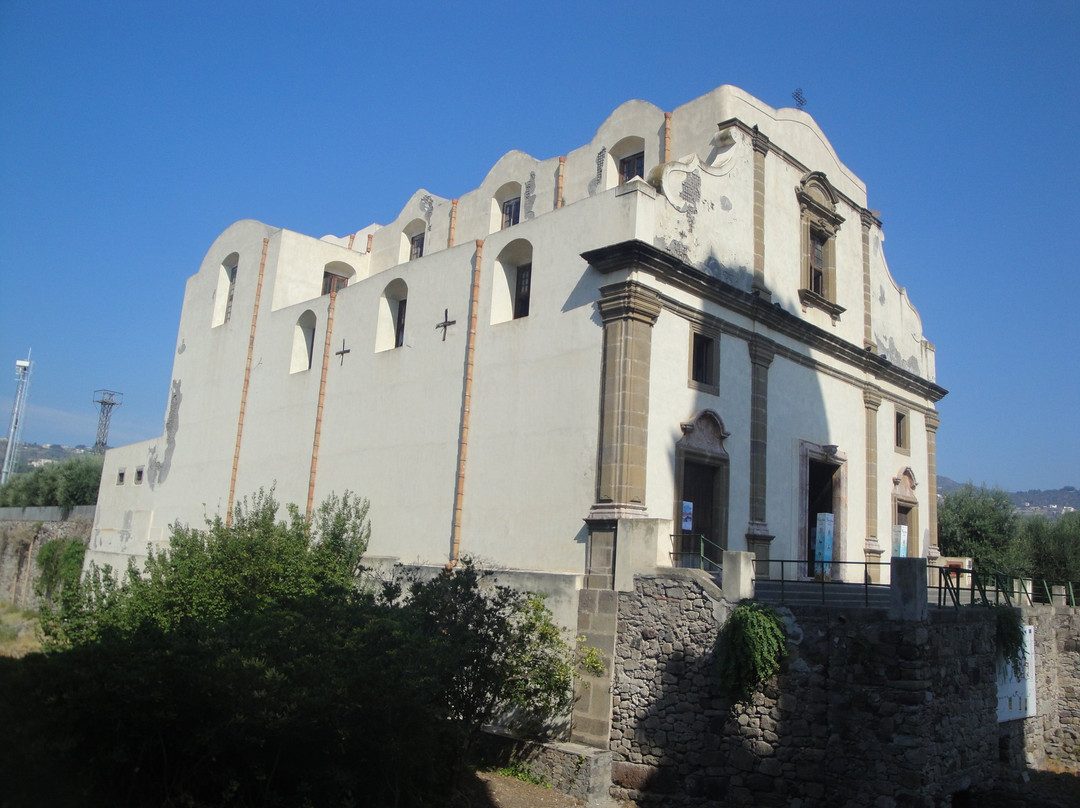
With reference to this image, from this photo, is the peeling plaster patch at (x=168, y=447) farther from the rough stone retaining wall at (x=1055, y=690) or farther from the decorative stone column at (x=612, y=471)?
the rough stone retaining wall at (x=1055, y=690)

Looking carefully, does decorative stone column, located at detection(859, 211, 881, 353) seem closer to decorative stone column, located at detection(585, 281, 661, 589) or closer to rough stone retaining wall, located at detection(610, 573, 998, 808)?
decorative stone column, located at detection(585, 281, 661, 589)

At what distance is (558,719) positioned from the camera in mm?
16594

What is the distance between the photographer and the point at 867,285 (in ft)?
84.1

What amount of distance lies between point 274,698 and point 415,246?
22449mm

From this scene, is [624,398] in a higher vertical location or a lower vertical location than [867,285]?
lower

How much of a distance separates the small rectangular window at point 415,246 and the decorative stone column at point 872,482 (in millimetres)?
15066

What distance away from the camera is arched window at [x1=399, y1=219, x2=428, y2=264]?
98.8 ft

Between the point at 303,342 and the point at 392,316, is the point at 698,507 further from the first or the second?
the point at 303,342

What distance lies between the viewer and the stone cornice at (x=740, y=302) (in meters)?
17.7

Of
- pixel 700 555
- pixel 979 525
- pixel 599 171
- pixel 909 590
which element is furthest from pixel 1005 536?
pixel 909 590

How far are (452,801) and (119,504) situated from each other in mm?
25462

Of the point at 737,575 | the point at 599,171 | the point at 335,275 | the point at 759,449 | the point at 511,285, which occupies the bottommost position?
the point at 737,575

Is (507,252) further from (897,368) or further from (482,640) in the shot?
(897,368)

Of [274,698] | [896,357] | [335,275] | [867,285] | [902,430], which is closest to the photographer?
[274,698]
